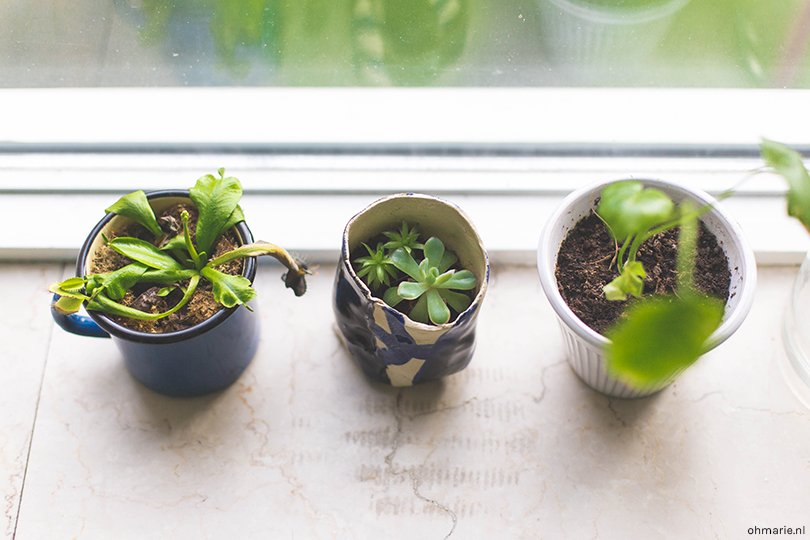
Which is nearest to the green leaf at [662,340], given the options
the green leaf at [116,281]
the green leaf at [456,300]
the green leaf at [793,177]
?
the green leaf at [793,177]

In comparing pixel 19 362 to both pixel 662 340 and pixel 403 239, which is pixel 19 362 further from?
pixel 662 340

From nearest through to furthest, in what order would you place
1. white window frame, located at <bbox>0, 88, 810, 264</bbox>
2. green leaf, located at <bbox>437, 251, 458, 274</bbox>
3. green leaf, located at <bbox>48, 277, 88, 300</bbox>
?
green leaf, located at <bbox>48, 277, 88, 300</bbox>, green leaf, located at <bbox>437, 251, 458, 274</bbox>, white window frame, located at <bbox>0, 88, 810, 264</bbox>

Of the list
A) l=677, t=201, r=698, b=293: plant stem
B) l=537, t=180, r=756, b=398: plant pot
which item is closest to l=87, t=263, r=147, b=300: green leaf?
l=537, t=180, r=756, b=398: plant pot

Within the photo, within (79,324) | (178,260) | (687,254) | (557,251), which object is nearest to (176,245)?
(178,260)

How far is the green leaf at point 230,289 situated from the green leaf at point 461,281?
186 millimetres

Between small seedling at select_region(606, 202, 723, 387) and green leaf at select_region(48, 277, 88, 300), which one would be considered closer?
small seedling at select_region(606, 202, 723, 387)

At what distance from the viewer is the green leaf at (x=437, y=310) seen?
77 cm

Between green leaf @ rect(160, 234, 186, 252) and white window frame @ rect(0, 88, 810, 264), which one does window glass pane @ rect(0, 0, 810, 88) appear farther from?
green leaf @ rect(160, 234, 186, 252)

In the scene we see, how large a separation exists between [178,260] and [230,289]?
9 cm

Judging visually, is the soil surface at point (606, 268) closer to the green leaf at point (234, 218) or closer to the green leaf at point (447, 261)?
the green leaf at point (447, 261)

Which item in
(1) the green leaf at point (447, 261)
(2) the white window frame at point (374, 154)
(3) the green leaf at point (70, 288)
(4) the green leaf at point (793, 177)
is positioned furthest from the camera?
(2) the white window frame at point (374, 154)

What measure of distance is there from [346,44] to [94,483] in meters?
0.53

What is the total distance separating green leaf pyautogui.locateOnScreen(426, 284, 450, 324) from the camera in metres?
0.77

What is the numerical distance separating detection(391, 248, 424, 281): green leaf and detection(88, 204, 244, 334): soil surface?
6.0 inches
